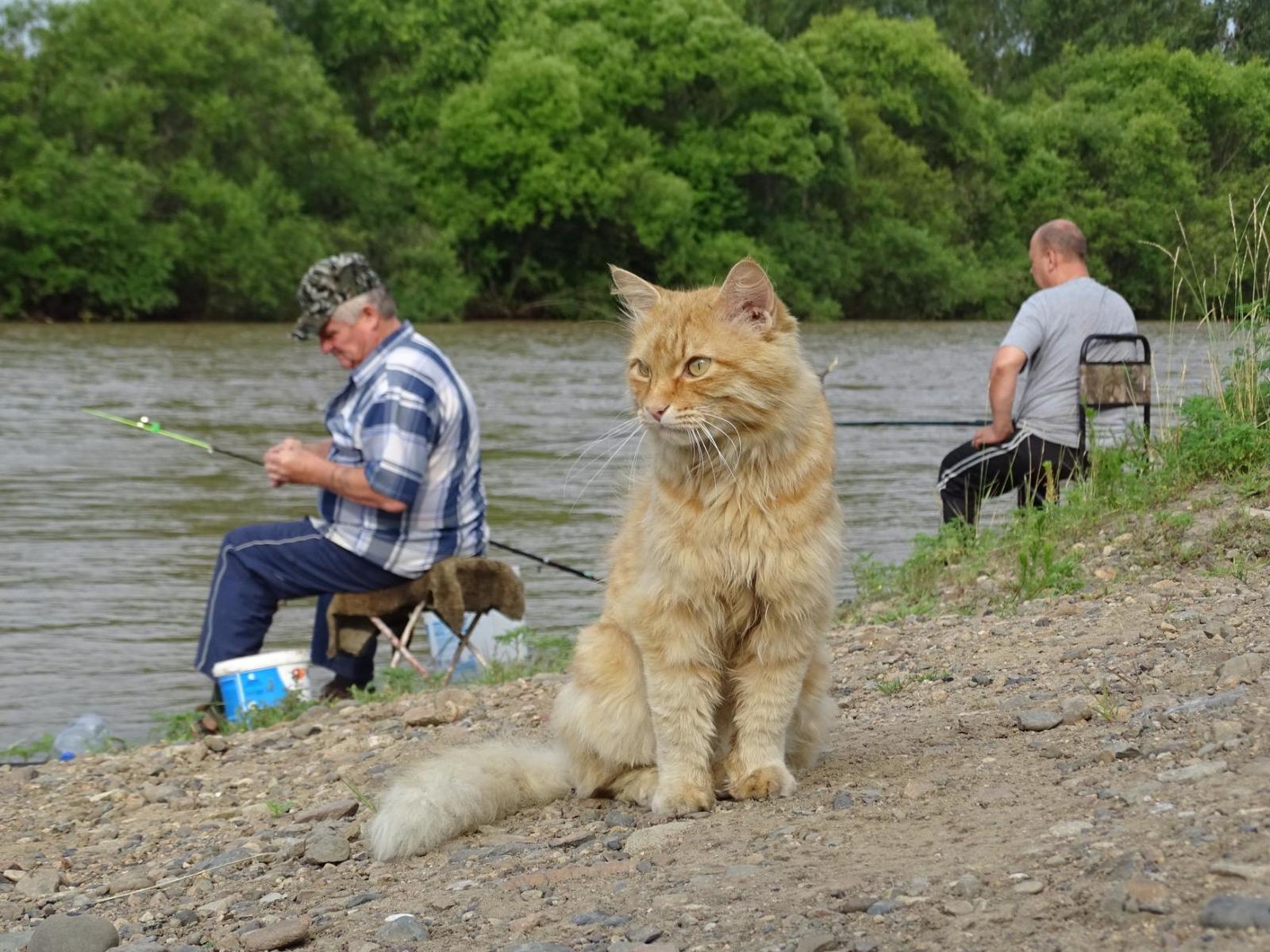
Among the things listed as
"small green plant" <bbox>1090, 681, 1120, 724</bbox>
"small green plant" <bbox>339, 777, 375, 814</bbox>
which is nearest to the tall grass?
"small green plant" <bbox>1090, 681, 1120, 724</bbox>

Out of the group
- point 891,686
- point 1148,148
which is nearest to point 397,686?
point 891,686

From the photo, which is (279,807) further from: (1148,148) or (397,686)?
(1148,148)

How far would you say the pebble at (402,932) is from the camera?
3.27 meters

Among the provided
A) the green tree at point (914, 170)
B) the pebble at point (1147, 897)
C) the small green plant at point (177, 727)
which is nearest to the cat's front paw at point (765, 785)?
the pebble at point (1147, 897)

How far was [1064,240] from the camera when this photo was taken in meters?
9.00

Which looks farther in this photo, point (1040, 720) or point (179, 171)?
point (179, 171)

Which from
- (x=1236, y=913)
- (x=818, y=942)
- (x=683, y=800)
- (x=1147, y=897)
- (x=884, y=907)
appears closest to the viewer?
(x=1236, y=913)

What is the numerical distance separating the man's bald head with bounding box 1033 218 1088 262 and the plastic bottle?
5.95 meters

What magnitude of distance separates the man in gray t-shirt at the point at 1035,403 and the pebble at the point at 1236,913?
19.7ft

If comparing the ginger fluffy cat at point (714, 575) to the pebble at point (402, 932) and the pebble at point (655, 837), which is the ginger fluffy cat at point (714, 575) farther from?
the pebble at point (402, 932)

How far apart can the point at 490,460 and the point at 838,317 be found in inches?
1097

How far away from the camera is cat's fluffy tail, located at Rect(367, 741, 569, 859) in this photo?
4.02 meters

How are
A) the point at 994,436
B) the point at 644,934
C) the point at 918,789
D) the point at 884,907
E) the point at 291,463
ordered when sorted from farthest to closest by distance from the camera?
the point at 994,436, the point at 291,463, the point at 918,789, the point at 644,934, the point at 884,907

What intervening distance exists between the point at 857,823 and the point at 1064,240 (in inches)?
245
